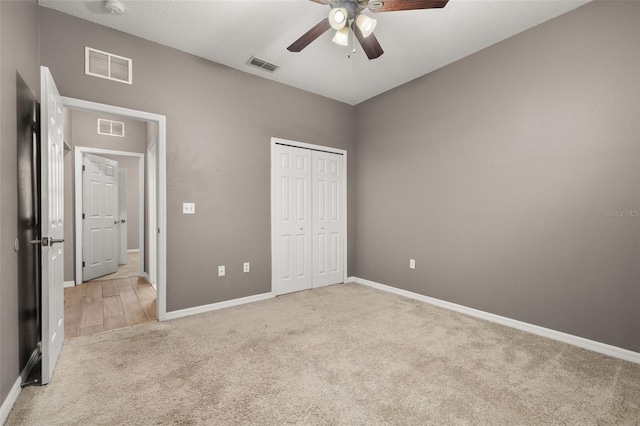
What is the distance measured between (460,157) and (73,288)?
18.3 feet

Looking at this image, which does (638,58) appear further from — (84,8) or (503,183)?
(84,8)

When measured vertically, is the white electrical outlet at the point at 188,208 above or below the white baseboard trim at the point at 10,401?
above

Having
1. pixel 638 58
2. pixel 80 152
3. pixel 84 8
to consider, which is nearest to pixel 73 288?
pixel 80 152

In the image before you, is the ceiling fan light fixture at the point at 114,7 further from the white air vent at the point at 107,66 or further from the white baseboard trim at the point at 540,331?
the white baseboard trim at the point at 540,331

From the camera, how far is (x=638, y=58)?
218 cm

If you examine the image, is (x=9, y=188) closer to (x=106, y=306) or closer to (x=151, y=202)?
(x=106, y=306)

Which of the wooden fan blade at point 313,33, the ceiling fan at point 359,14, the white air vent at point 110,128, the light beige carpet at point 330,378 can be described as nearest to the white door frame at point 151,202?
the white air vent at point 110,128

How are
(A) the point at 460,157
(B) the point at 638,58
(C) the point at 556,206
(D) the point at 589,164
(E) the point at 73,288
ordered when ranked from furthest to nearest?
(E) the point at 73,288 < (A) the point at 460,157 < (C) the point at 556,206 < (D) the point at 589,164 < (B) the point at 638,58

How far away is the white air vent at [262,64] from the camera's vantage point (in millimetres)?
3288

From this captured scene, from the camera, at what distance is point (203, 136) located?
130 inches

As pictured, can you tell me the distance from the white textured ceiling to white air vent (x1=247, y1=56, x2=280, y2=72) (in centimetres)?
7

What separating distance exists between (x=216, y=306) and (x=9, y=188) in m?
2.14

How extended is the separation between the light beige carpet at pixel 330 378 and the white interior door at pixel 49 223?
21 cm

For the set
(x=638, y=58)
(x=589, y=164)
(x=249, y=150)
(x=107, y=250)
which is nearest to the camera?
(x=638, y=58)
